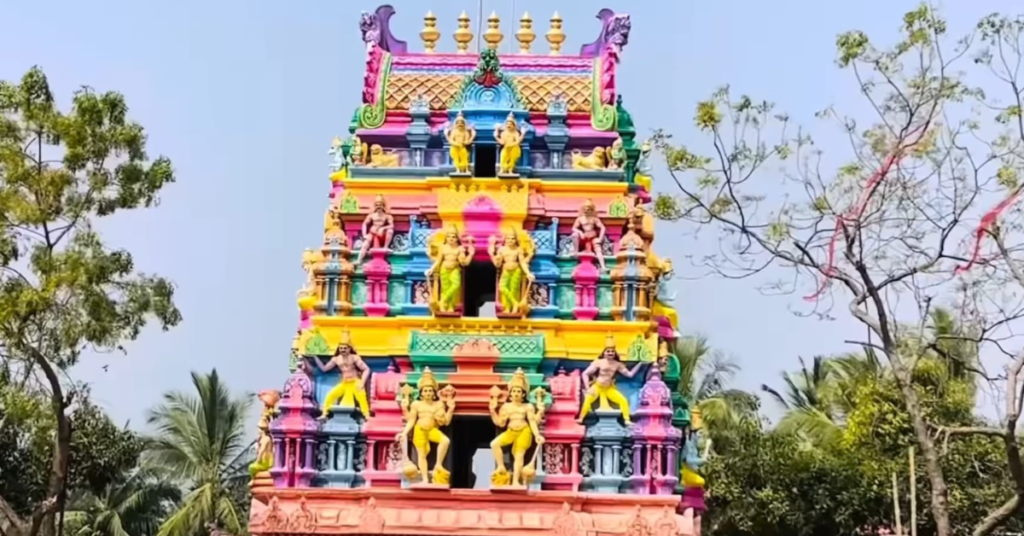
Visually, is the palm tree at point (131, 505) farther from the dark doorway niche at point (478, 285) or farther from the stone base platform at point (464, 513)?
the stone base platform at point (464, 513)

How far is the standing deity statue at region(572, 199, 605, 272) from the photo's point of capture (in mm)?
12156

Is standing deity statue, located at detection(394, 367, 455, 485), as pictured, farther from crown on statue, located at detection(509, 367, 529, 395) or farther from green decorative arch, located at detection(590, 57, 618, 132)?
green decorative arch, located at detection(590, 57, 618, 132)

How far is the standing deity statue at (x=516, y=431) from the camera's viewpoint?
1130 centimetres

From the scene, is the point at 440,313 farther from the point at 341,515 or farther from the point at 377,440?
the point at 341,515

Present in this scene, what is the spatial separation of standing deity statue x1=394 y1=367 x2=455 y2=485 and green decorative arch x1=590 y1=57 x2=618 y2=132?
3.02m

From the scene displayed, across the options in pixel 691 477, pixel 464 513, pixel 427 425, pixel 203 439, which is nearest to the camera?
pixel 464 513

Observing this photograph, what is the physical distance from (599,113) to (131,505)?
49.5ft

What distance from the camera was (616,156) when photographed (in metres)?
12.5

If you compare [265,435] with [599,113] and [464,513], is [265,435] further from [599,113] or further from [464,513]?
[599,113]

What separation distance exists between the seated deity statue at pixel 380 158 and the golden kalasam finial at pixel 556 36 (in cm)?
214

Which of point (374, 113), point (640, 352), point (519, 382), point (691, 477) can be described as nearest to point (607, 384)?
point (640, 352)

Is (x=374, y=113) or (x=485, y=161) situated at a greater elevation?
(x=374, y=113)

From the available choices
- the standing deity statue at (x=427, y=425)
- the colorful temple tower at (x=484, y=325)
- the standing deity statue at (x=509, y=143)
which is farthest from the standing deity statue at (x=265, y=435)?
the standing deity statue at (x=509, y=143)

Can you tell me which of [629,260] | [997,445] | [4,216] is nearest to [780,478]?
[997,445]
